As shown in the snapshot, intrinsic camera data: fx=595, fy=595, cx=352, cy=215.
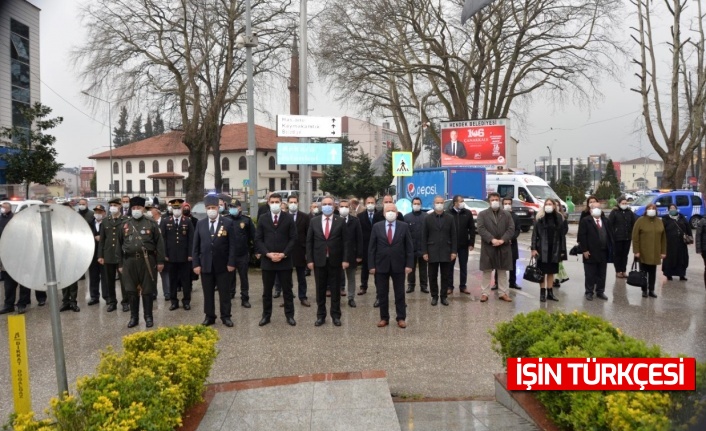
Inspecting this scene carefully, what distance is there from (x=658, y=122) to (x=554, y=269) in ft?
83.5

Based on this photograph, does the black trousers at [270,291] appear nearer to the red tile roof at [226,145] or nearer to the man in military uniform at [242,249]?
the man in military uniform at [242,249]

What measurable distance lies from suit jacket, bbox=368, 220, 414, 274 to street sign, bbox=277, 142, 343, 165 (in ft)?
24.6

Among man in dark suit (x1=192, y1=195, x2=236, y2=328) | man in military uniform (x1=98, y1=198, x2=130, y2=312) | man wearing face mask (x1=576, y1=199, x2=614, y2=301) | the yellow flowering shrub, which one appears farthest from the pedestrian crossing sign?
the yellow flowering shrub

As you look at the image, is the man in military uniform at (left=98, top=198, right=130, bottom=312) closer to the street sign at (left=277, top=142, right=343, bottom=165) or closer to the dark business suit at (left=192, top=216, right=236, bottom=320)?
the dark business suit at (left=192, top=216, right=236, bottom=320)

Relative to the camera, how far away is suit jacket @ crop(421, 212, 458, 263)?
1011 cm

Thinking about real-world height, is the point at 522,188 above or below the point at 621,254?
above

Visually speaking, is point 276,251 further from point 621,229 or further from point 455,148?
point 455,148

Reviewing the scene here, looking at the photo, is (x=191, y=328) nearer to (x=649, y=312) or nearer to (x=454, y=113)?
(x=649, y=312)

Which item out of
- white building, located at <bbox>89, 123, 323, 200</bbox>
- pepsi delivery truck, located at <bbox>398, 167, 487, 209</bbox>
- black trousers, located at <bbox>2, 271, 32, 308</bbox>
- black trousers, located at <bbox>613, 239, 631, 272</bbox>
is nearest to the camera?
black trousers, located at <bbox>2, 271, 32, 308</bbox>

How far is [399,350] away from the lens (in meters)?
7.23

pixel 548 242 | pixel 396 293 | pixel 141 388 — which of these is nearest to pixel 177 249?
pixel 396 293

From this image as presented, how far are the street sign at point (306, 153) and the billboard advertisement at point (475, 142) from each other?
53.0 feet

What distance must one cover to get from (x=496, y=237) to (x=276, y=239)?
13.1ft

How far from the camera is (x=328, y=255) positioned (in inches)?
348
